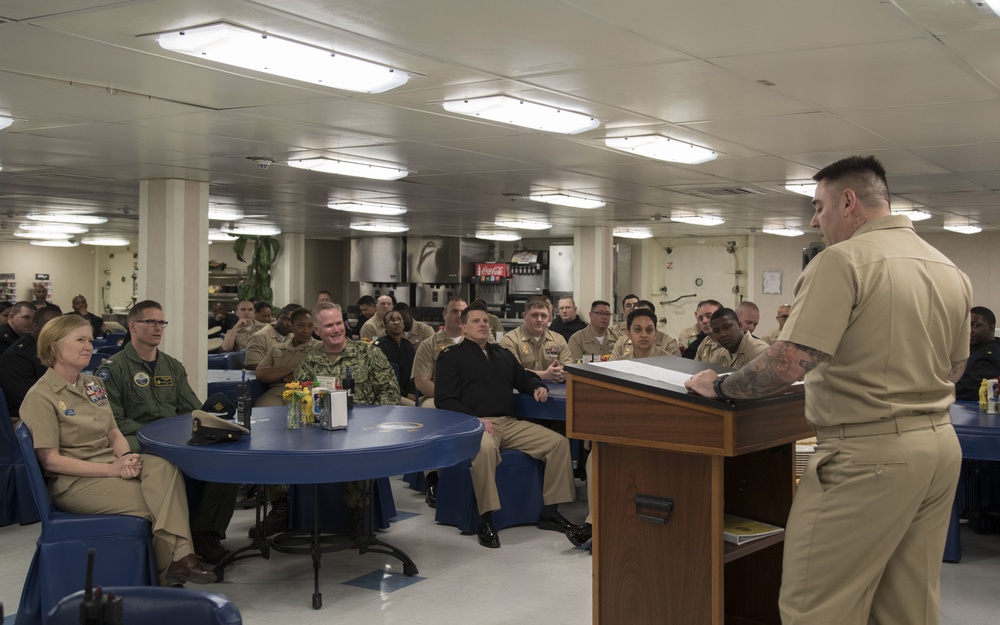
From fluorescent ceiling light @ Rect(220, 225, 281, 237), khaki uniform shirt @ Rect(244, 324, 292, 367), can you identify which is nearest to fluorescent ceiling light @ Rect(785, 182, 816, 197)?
khaki uniform shirt @ Rect(244, 324, 292, 367)

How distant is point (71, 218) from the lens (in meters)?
13.5

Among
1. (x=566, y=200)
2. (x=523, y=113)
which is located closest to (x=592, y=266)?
(x=566, y=200)

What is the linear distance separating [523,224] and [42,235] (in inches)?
380

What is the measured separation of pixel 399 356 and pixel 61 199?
17.2 feet

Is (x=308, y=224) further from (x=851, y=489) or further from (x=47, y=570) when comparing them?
(x=851, y=489)

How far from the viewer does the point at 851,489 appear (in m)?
2.59

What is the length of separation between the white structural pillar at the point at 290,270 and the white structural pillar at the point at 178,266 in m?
7.88

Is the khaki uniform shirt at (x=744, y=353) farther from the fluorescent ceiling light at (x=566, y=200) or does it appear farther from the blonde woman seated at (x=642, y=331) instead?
the fluorescent ceiling light at (x=566, y=200)

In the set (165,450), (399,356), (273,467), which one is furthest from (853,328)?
(399,356)

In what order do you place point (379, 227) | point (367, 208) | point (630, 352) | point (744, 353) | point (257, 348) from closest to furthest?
point (744, 353) < point (630, 352) < point (257, 348) < point (367, 208) < point (379, 227)

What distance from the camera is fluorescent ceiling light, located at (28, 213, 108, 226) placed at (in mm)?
13239

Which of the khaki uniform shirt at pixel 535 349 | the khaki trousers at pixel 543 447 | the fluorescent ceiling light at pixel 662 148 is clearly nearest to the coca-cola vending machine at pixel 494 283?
the khaki uniform shirt at pixel 535 349

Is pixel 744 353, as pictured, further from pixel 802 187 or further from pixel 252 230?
pixel 252 230

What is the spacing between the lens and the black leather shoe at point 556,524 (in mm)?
6156
